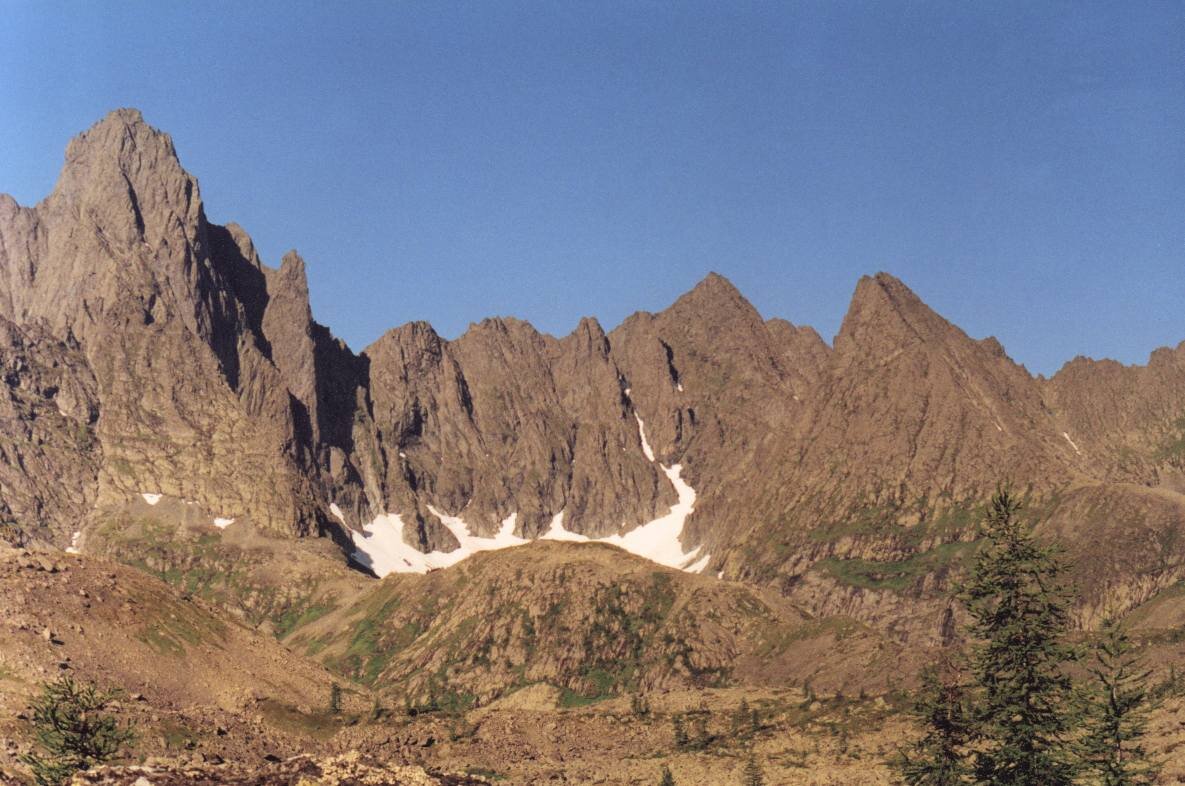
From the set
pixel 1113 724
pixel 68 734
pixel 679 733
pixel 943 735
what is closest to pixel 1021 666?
pixel 1113 724

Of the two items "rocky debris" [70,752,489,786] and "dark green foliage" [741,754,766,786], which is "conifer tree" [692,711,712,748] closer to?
"dark green foliage" [741,754,766,786]

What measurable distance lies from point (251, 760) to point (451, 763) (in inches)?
999

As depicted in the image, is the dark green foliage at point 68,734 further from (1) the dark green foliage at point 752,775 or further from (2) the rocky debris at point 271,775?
(1) the dark green foliage at point 752,775

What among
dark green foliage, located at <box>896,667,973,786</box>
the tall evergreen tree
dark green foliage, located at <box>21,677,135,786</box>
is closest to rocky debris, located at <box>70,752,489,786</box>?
dark green foliage, located at <box>21,677,135,786</box>

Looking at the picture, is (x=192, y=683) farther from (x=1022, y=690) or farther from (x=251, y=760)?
(x=1022, y=690)

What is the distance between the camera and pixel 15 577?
96.5m

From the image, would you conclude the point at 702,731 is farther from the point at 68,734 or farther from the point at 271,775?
the point at 271,775

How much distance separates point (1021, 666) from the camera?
2137 inches

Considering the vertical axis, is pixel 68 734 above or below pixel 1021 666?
below

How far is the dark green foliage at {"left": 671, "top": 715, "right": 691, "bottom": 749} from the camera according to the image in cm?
13150

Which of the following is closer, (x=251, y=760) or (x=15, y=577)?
(x=251, y=760)

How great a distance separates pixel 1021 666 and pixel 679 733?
3369 inches

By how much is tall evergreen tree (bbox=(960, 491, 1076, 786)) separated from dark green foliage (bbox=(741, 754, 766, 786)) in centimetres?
4688

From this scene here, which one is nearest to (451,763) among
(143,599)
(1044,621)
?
(143,599)
